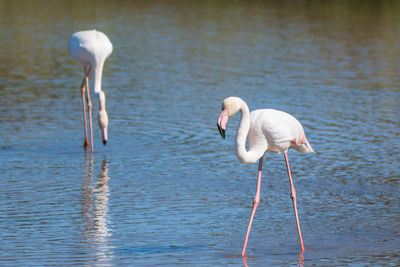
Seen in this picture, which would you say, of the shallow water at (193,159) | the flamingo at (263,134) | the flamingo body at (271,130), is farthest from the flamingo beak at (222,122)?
the shallow water at (193,159)

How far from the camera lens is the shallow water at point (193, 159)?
7270 mm

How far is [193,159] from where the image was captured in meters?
10.5

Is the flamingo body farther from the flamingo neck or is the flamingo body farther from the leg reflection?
the flamingo neck

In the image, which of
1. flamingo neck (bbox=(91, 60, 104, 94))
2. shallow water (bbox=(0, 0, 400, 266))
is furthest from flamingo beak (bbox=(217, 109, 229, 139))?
flamingo neck (bbox=(91, 60, 104, 94))

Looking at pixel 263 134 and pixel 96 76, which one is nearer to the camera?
pixel 263 134

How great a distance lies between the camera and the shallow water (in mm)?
7270

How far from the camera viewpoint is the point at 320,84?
16.0m

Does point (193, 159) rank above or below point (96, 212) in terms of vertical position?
above

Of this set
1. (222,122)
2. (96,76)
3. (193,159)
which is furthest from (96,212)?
(96,76)

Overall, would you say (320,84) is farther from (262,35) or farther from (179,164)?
(262,35)

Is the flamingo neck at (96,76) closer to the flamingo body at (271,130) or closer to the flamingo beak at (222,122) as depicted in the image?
the flamingo body at (271,130)

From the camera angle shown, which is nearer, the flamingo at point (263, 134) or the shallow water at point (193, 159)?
the flamingo at point (263, 134)

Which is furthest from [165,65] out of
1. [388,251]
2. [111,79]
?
[388,251]

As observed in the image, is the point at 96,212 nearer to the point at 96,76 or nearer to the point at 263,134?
the point at 263,134
